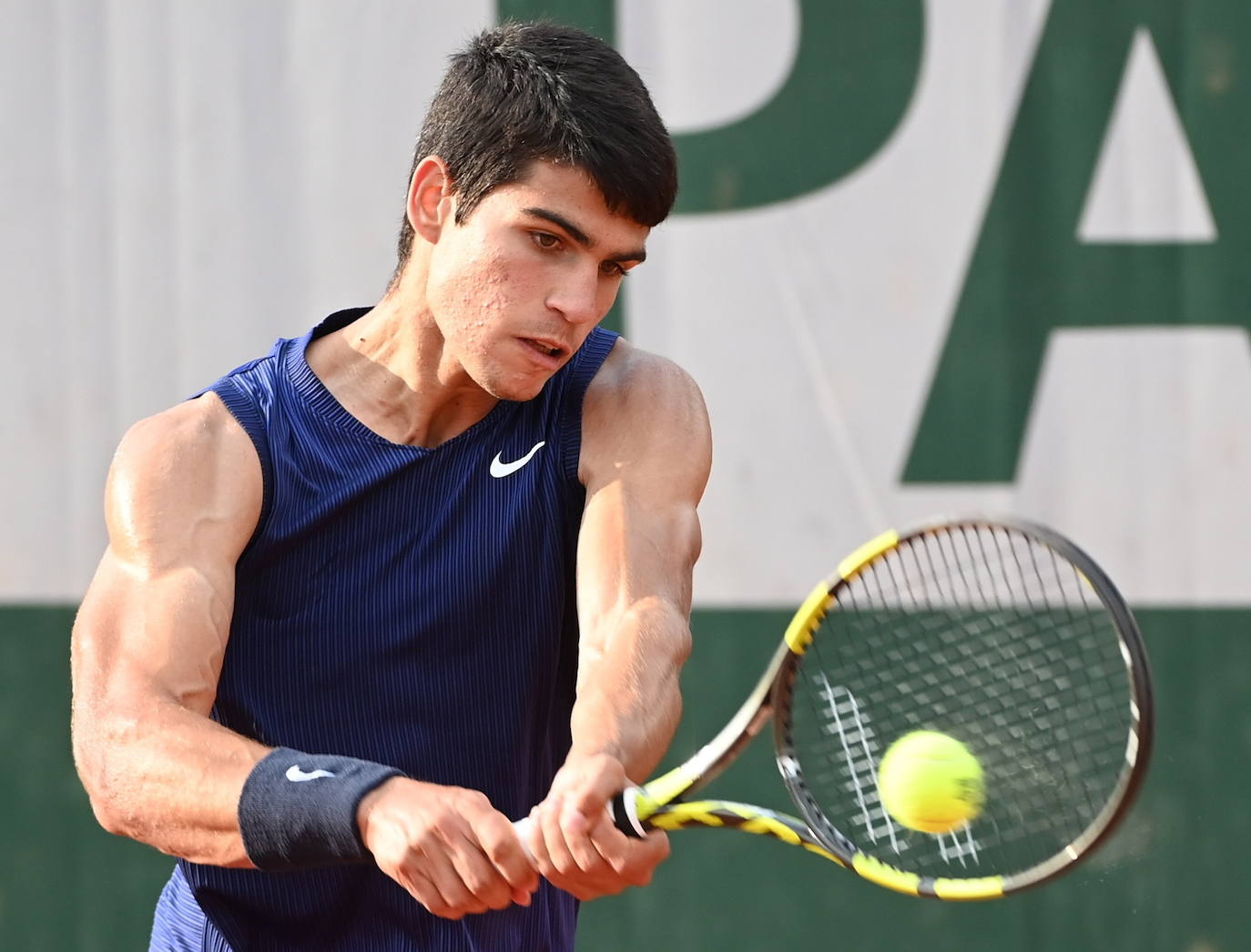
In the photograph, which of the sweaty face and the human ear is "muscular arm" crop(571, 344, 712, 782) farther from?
the human ear

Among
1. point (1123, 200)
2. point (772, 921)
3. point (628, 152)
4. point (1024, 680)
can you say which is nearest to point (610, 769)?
point (628, 152)

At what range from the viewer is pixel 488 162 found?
7.45 ft

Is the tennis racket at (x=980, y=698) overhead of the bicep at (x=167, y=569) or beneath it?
beneath

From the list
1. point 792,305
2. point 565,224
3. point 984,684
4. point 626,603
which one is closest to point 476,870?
Result: point 626,603

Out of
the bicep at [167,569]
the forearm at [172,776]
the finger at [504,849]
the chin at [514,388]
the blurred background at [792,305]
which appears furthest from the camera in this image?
the blurred background at [792,305]

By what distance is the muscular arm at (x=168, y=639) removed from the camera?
6.68 feet

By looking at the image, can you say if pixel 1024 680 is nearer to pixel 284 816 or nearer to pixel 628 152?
pixel 628 152

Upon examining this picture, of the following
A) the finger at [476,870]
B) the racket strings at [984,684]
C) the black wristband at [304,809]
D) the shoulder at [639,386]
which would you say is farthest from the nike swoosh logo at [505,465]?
the racket strings at [984,684]

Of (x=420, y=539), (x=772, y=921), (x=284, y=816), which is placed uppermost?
(x=420, y=539)

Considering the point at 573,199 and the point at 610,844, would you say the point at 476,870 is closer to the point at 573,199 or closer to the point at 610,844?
the point at 610,844

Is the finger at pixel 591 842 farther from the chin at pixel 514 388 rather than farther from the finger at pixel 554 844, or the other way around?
the chin at pixel 514 388

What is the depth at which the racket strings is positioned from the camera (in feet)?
11.2

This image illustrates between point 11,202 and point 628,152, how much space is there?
256 cm

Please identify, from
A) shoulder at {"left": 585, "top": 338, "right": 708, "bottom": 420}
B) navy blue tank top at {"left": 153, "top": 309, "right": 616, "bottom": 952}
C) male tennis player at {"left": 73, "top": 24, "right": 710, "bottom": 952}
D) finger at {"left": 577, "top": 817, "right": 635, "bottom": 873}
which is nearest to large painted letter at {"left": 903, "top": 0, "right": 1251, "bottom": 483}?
shoulder at {"left": 585, "top": 338, "right": 708, "bottom": 420}
